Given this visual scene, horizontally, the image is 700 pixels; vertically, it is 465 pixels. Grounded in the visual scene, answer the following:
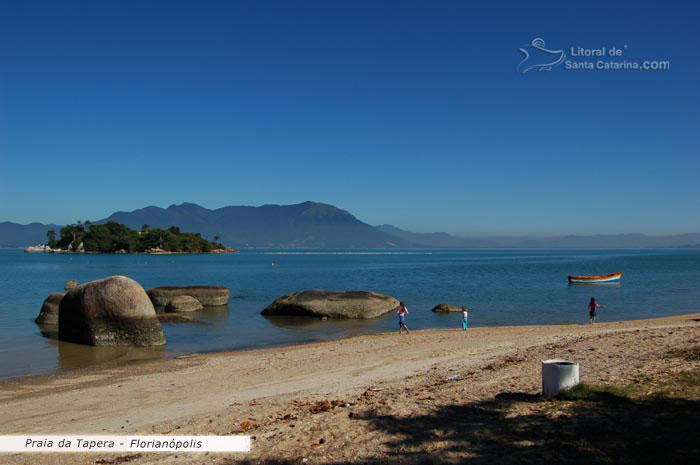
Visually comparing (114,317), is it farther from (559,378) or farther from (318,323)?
(559,378)

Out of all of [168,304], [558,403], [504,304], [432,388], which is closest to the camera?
[558,403]

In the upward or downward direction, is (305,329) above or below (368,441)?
below

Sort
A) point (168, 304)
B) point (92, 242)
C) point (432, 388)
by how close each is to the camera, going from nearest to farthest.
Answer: point (432, 388)
point (168, 304)
point (92, 242)

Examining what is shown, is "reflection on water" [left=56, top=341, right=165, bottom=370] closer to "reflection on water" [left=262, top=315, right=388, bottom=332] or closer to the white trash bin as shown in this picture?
"reflection on water" [left=262, top=315, right=388, bottom=332]

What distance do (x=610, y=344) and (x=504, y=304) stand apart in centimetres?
2327

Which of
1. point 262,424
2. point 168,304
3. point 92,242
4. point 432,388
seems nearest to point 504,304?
point 168,304

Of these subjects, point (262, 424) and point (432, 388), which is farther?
point (432, 388)

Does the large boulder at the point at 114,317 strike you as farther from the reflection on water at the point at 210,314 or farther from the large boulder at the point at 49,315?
the reflection on water at the point at 210,314

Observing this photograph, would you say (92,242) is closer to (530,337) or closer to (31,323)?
(31,323)

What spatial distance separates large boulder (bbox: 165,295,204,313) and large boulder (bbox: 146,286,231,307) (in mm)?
1169

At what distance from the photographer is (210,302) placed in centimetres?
3600

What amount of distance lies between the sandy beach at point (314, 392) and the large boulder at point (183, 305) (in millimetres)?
15193

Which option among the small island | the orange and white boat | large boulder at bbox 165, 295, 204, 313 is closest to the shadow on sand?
large boulder at bbox 165, 295, 204, 313

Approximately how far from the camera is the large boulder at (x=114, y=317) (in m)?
21.2
